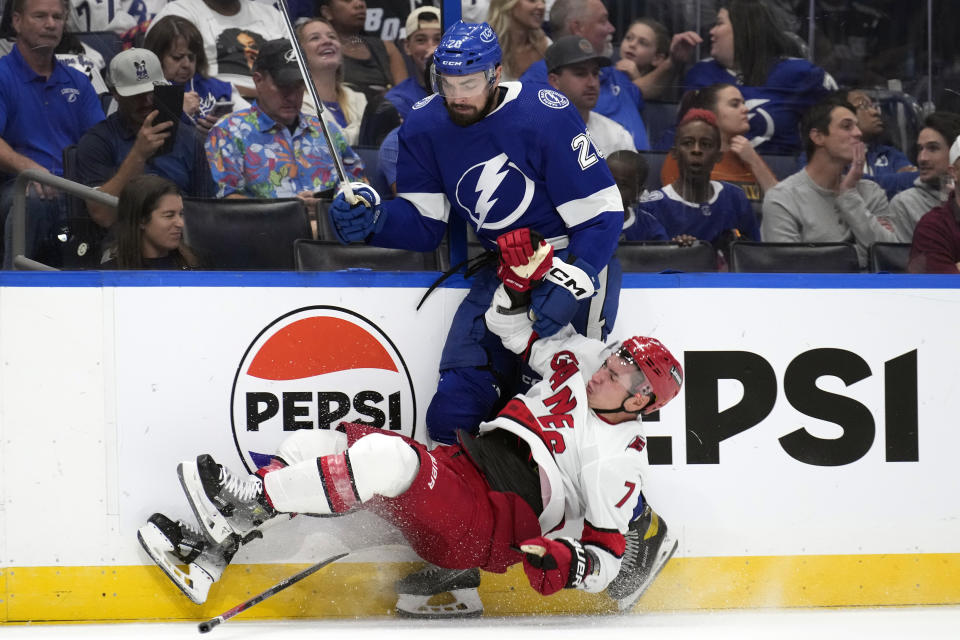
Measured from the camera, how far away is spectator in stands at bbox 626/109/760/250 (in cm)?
304

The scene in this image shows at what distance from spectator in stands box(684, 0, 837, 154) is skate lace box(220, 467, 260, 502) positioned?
1.90 metres

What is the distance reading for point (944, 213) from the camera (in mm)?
2984

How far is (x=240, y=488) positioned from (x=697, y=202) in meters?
1.61

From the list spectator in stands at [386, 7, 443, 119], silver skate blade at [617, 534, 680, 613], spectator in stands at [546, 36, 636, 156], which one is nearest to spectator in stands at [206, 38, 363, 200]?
spectator in stands at [386, 7, 443, 119]

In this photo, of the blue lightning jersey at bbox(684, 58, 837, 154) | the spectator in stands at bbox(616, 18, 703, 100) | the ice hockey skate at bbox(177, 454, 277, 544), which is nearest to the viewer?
the ice hockey skate at bbox(177, 454, 277, 544)

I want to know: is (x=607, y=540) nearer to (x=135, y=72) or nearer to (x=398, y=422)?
(x=398, y=422)

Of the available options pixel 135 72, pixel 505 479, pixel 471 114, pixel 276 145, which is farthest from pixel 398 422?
pixel 135 72

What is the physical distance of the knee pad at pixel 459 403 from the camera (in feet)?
8.38

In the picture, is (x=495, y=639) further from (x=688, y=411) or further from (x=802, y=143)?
(x=802, y=143)

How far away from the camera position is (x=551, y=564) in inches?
88.3

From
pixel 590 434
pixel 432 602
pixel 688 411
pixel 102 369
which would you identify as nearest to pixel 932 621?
pixel 688 411

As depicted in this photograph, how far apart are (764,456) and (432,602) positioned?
950 millimetres

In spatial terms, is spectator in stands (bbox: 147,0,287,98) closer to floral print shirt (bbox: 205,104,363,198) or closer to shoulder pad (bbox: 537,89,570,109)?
floral print shirt (bbox: 205,104,363,198)

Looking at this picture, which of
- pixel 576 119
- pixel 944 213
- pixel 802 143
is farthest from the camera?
pixel 802 143
